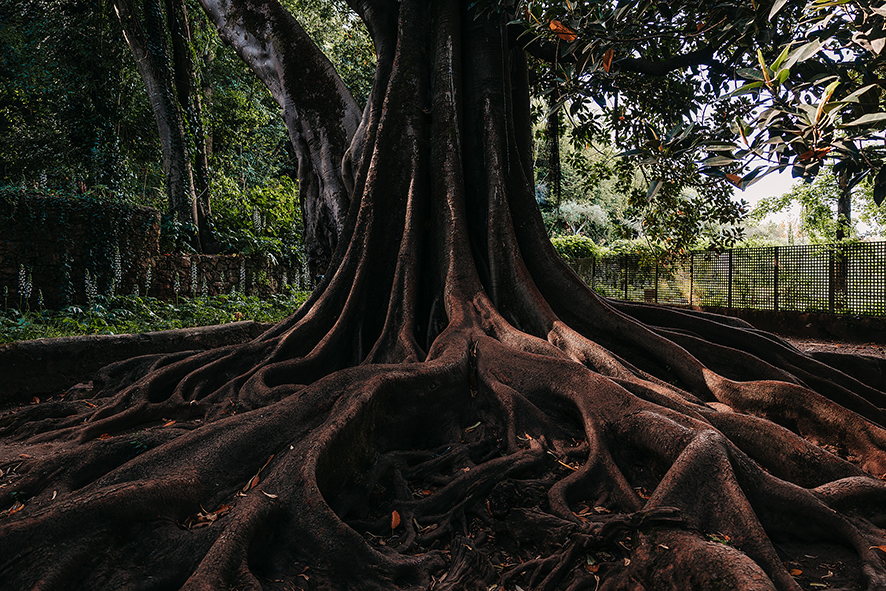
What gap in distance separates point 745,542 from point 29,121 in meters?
20.4

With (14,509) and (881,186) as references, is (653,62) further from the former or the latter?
Answer: (14,509)

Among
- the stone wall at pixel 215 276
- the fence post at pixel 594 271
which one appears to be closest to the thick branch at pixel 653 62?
the stone wall at pixel 215 276

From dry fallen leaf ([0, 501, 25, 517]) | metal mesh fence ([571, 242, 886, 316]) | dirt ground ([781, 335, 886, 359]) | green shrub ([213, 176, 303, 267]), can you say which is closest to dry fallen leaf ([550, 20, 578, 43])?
dry fallen leaf ([0, 501, 25, 517])

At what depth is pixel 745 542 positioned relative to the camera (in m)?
1.83

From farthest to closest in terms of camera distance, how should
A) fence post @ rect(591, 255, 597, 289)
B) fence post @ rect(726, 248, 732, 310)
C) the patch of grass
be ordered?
fence post @ rect(591, 255, 597, 289) < fence post @ rect(726, 248, 732, 310) < the patch of grass

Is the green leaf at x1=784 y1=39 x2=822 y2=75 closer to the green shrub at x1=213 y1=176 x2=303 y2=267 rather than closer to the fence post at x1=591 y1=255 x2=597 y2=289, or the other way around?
the green shrub at x1=213 y1=176 x2=303 y2=267

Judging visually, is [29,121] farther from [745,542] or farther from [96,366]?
[745,542]

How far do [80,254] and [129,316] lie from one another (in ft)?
8.63

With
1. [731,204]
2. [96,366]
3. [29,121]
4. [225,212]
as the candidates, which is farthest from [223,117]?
[731,204]

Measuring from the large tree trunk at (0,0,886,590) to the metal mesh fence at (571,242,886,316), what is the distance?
4565mm

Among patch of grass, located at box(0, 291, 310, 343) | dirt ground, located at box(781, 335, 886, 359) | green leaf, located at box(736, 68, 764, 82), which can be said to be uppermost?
green leaf, located at box(736, 68, 764, 82)

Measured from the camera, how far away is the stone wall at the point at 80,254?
8102mm

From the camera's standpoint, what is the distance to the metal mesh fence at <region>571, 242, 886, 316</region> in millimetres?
9961

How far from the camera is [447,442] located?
2879mm
